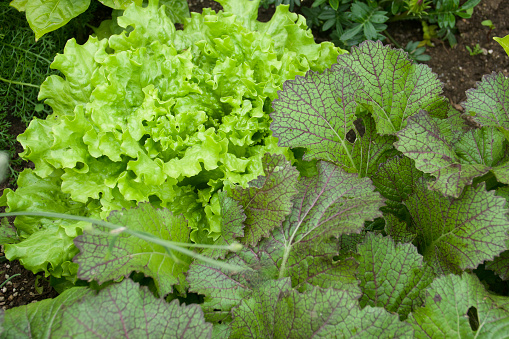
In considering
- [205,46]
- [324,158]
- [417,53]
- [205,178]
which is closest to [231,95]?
[205,46]

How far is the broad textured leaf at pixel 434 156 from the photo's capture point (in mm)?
1466

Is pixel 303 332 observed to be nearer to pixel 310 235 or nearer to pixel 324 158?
pixel 310 235

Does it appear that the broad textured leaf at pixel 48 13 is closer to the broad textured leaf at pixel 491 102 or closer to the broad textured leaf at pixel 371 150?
the broad textured leaf at pixel 371 150

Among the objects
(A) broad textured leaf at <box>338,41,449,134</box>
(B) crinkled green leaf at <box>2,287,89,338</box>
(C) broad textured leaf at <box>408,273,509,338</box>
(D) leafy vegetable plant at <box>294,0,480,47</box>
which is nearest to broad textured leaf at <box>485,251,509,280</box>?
(C) broad textured leaf at <box>408,273,509,338</box>

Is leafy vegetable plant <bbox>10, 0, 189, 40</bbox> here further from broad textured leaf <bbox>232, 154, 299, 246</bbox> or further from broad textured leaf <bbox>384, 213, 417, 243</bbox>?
broad textured leaf <bbox>384, 213, 417, 243</bbox>

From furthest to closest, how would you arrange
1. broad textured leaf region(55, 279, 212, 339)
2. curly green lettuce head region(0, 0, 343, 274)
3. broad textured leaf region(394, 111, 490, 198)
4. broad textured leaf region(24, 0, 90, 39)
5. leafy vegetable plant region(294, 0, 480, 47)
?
leafy vegetable plant region(294, 0, 480, 47), broad textured leaf region(24, 0, 90, 39), curly green lettuce head region(0, 0, 343, 274), broad textured leaf region(394, 111, 490, 198), broad textured leaf region(55, 279, 212, 339)

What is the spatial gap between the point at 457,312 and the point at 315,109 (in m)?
0.92

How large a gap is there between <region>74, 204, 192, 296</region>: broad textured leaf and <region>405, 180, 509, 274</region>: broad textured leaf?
3.16 feet

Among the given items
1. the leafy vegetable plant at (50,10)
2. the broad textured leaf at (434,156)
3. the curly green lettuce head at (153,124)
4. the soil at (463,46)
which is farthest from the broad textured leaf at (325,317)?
the soil at (463,46)

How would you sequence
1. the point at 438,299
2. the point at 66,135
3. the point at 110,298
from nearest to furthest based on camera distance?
the point at 110,298, the point at 438,299, the point at 66,135

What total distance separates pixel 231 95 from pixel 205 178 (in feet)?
1.45

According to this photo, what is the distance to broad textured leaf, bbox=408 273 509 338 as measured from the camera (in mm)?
1374

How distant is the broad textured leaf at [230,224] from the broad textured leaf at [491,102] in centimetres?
101

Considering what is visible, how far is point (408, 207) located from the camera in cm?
174
